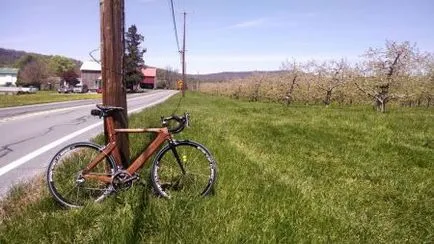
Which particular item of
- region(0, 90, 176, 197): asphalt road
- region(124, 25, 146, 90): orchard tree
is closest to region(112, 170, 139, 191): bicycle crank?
region(0, 90, 176, 197): asphalt road

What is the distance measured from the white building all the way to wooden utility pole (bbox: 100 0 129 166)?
133155 mm

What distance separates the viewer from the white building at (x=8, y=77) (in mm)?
127188

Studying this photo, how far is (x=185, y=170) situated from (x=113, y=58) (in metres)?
1.90

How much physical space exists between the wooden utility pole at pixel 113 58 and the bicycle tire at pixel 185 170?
710 mm

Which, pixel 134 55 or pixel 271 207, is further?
pixel 134 55

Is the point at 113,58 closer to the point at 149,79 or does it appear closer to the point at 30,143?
the point at 30,143

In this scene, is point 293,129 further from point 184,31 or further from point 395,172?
point 184,31

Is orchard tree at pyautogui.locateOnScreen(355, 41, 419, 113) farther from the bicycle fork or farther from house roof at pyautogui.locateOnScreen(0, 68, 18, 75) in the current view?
house roof at pyautogui.locateOnScreen(0, 68, 18, 75)

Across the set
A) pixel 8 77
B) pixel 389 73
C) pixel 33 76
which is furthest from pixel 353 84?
pixel 8 77

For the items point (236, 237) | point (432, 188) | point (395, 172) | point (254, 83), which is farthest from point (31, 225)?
point (254, 83)

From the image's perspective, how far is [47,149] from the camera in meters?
10.7

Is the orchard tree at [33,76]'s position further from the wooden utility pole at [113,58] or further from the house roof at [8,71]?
the wooden utility pole at [113,58]

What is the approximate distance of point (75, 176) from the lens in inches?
217

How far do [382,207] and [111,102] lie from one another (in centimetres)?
407
